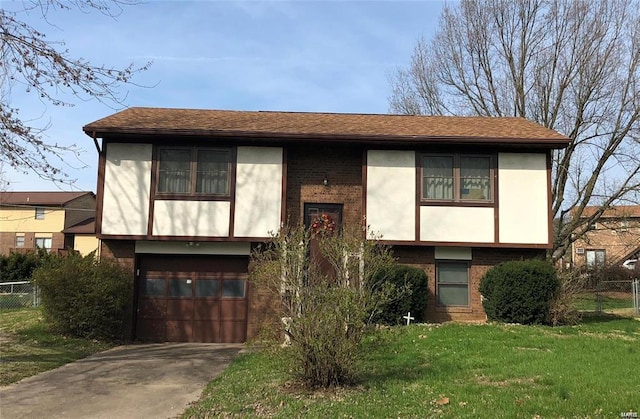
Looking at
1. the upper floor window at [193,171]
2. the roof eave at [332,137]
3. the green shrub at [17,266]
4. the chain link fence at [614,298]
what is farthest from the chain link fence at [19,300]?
the chain link fence at [614,298]

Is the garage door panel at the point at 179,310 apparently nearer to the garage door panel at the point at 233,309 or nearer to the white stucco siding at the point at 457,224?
the garage door panel at the point at 233,309

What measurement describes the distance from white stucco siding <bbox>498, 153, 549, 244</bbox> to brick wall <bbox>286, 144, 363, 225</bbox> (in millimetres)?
3978

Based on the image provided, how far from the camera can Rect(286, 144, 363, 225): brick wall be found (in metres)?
16.2

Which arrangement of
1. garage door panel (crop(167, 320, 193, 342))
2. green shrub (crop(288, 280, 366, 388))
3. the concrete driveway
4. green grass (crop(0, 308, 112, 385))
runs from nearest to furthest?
green shrub (crop(288, 280, 366, 388)) → the concrete driveway → green grass (crop(0, 308, 112, 385)) → garage door panel (crop(167, 320, 193, 342))

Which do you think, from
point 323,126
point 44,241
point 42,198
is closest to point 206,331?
point 323,126

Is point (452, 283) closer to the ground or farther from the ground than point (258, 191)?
closer to the ground

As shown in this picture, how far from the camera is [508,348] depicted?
10.5 m

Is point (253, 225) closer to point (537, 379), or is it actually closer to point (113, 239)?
point (113, 239)

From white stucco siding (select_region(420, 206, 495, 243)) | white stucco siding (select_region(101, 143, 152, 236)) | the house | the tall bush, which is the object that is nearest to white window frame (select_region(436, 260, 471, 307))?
the house

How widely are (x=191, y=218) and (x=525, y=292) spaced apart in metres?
8.94

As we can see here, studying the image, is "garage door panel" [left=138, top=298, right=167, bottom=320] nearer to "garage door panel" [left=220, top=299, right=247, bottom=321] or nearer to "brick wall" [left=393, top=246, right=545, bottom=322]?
"garage door panel" [left=220, top=299, right=247, bottom=321]

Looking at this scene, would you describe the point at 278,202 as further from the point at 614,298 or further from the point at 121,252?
the point at 614,298

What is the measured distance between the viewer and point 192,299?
16.0m

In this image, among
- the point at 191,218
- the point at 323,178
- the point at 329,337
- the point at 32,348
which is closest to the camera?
the point at 329,337
